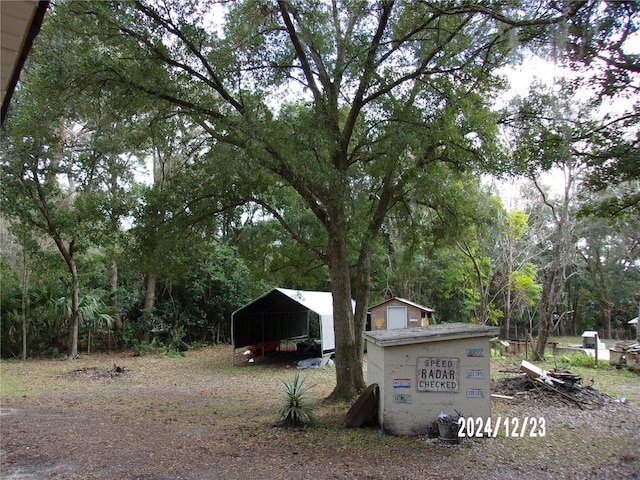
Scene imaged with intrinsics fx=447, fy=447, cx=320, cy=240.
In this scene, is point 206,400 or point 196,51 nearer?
point 196,51

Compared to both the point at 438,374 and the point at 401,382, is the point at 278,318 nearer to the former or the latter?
the point at 401,382

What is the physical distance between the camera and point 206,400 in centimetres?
965

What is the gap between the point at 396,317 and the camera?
19500 millimetres

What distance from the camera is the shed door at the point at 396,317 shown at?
1939cm

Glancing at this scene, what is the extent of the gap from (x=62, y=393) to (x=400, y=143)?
30.0 feet

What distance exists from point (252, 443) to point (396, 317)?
14031 millimetres

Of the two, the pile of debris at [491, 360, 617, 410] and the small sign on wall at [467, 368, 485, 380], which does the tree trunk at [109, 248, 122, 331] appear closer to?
the pile of debris at [491, 360, 617, 410]

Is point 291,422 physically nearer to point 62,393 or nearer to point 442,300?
point 62,393

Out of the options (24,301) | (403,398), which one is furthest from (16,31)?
(24,301)

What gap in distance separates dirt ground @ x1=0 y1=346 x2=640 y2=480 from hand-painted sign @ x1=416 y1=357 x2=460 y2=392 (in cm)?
71

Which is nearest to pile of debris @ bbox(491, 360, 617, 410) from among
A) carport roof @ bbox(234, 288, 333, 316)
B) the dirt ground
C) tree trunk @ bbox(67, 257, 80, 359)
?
the dirt ground

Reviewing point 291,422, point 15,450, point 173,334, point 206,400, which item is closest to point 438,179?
point 291,422

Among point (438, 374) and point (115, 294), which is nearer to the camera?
point (438, 374)
